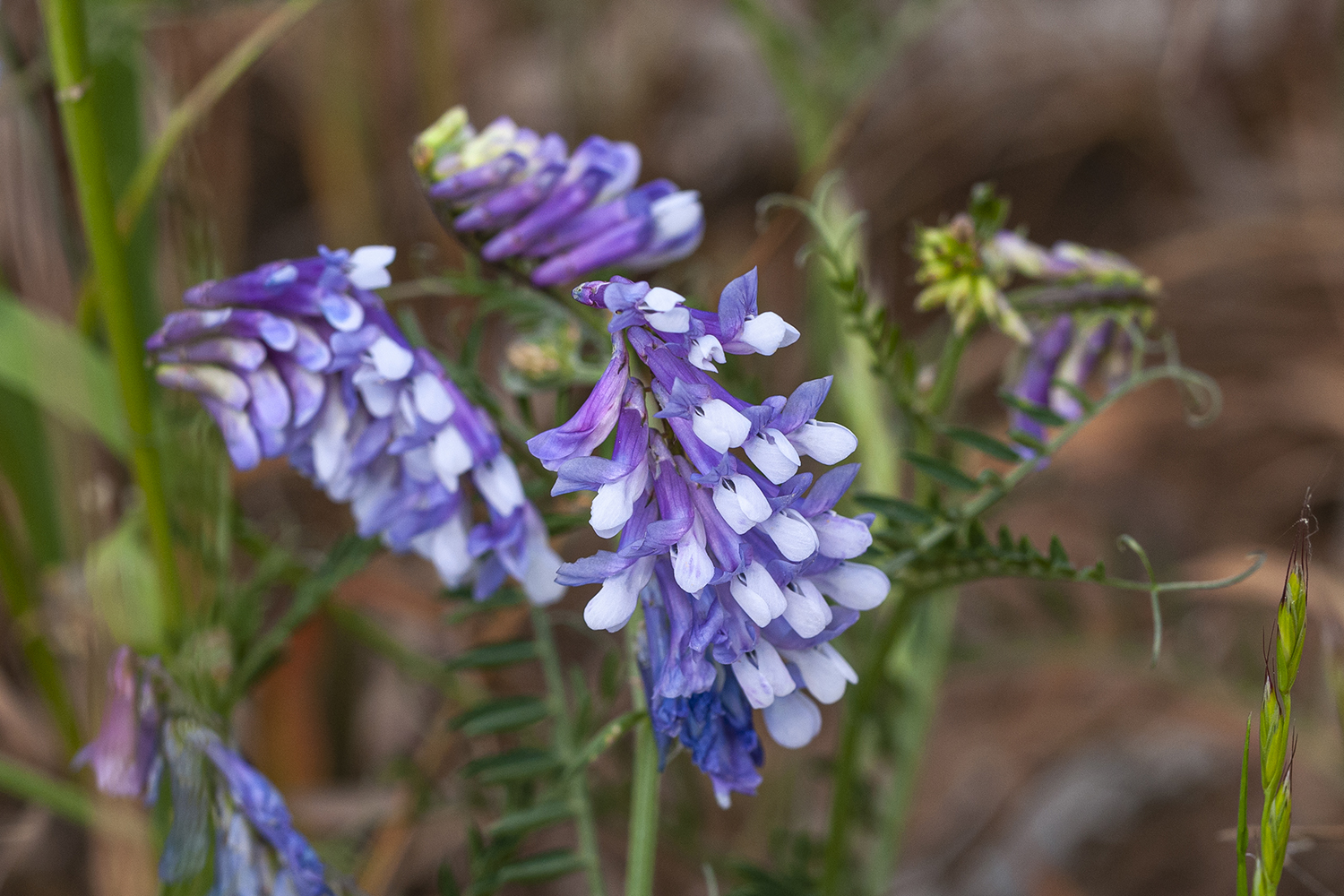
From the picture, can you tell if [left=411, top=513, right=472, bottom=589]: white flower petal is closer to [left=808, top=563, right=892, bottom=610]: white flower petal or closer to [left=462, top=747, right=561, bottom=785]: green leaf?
[left=462, top=747, right=561, bottom=785]: green leaf

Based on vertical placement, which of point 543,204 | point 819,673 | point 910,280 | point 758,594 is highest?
point 543,204

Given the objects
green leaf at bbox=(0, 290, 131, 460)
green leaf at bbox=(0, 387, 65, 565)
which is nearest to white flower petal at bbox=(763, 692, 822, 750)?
green leaf at bbox=(0, 290, 131, 460)

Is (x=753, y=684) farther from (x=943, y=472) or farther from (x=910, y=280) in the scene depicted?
(x=910, y=280)

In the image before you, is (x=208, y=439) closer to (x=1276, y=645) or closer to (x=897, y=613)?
(x=897, y=613)

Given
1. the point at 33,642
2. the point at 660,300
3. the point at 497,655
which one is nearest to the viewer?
the point at 660,300

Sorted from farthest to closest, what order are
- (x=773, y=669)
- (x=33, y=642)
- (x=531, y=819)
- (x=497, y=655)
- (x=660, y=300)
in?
(x=33, y=642) < (x=497, y=655) < (x=531, y=819) < (x=773, y=669) < (x=660, y=300)

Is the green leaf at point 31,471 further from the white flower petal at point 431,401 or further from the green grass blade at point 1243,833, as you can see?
the green grass blade at point 1243,833

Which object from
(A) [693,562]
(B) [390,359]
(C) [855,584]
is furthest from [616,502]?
(B) [390,359]

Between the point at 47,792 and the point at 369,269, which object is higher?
the point at 369,269
